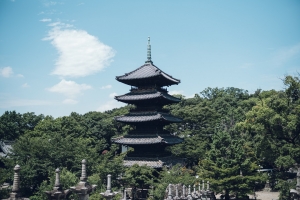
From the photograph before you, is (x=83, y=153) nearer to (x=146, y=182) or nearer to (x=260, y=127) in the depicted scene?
(x=146, y=182)

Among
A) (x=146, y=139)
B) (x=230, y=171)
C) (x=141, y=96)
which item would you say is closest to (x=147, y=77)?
(x=141, y=96)

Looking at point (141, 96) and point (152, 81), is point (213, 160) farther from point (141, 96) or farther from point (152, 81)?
point (152, 81)

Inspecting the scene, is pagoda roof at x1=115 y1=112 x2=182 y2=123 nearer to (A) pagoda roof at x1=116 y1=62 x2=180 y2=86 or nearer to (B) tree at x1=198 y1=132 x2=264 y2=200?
(A) pagoda roof at x1=116 y1=62 x2=180 y2=86

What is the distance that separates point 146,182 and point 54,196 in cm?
1579

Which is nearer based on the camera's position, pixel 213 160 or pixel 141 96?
pixel 213 160

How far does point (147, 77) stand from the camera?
29828mm

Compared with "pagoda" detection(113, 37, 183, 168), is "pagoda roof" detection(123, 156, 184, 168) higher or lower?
lower

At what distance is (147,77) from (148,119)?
4.87 metres

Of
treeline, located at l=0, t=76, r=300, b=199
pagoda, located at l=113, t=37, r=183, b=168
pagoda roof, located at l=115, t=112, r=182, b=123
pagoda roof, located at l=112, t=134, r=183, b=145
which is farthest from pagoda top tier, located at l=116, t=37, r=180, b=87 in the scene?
treeline, located at l=0, t=76, r=300, b=199

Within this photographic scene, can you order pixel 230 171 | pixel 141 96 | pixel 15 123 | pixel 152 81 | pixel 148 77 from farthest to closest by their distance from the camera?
1. pixel 15 123
2. pixel 152 81
3. pixel 141 96
4. pixel 148 77
5. pixel 230 171

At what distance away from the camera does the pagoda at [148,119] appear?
92.1 ft

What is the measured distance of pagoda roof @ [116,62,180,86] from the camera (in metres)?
29.9

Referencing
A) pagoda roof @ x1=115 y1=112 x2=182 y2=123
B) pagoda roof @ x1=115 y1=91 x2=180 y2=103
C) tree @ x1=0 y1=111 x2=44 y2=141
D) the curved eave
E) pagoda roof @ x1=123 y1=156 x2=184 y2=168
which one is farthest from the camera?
tree @ x1=0 y1=111 x2=44 y2=141

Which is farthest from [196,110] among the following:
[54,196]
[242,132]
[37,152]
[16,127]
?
[54,196]
